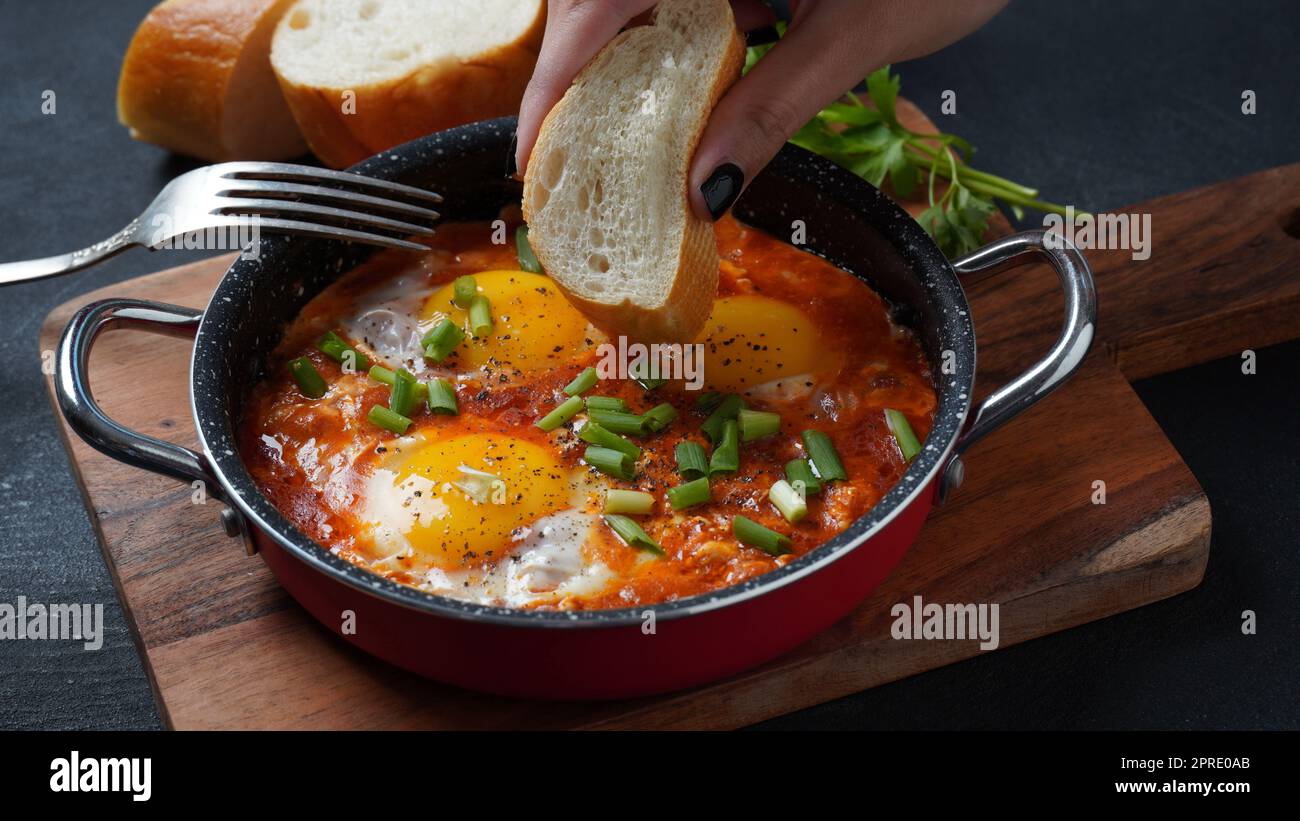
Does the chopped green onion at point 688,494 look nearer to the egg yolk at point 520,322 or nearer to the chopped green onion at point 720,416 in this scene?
the chopped green onion at point 720,416

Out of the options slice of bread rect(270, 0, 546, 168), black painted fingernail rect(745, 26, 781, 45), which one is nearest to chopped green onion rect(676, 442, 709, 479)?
black painted fingernail rect(745, 26, 781, 45)

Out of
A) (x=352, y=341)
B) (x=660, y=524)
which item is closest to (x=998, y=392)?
(x=660, y=524)

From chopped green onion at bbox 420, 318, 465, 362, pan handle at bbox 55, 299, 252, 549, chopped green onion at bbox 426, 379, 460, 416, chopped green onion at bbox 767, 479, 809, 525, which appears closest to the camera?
pan handle at bbox 55, 299, 252, 549

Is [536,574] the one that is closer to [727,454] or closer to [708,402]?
[727,454]

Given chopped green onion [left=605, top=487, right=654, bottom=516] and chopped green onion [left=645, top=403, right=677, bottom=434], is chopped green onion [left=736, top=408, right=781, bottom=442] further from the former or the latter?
chopped green onion [left=605, top=487, right=654, bottom=516]

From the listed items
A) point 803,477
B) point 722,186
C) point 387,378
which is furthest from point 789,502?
point 387,378

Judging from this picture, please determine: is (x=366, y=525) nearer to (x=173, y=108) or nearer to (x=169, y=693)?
(x=169, y=693)
